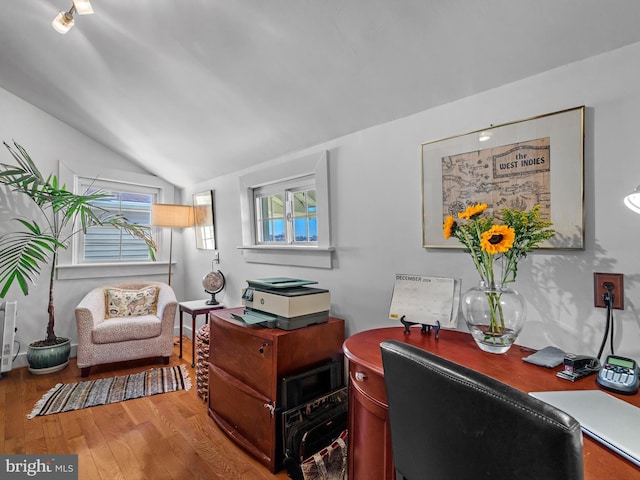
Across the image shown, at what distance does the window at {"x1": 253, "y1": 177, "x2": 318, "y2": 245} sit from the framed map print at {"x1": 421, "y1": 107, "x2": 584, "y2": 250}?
0.88 metres

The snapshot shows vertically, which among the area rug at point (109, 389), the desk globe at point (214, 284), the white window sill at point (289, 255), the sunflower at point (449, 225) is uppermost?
the sunflower at point (449, 225)

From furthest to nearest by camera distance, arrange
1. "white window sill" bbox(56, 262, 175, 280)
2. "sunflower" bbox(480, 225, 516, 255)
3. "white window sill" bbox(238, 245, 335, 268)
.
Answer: "white window sill" bbox(56, 262, 175, 280)
"white window sill" bbox(238, 245, 335, 268)
"sunflower" bbox(480, 225, 516, 255)

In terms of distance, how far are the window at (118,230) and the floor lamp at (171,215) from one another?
46 centimetres

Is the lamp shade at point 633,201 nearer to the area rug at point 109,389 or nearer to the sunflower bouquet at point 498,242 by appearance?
the sunflower bouquet at point 498,242

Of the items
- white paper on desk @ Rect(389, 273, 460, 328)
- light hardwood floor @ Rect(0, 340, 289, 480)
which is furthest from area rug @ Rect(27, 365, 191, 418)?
white paper on desk @ Rect(389, 273, 460, 328)

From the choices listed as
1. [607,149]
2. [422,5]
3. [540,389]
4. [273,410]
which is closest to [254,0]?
[422,5]

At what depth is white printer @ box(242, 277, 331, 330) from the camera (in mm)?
1685

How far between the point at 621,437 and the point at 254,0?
1881 millimetres

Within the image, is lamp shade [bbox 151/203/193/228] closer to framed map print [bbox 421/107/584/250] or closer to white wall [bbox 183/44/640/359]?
white wall [bbox 183/44/640/359]

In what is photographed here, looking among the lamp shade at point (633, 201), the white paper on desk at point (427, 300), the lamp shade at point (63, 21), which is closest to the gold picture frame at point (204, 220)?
the lamp shade at point (63, 21)

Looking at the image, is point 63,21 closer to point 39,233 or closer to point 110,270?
point 39,233

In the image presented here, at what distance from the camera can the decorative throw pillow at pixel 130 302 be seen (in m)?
3.16

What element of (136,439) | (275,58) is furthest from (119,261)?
(275,58)

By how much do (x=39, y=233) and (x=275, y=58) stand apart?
8.78ft
